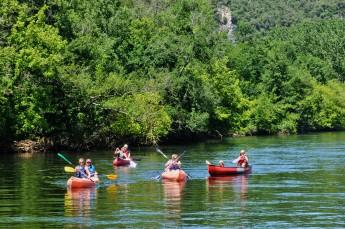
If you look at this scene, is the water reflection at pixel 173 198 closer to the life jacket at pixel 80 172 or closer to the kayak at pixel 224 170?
the kayak at pixel 224 170

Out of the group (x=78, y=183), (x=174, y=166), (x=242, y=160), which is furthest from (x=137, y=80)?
(x=78, y=183)

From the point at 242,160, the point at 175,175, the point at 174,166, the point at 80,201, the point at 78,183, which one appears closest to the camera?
the point at 80,201

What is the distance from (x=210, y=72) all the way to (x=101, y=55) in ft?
79.0

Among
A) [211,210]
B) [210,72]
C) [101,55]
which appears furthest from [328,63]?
[211,210]

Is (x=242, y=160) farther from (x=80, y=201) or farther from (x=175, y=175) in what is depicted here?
(x=80, y=201)

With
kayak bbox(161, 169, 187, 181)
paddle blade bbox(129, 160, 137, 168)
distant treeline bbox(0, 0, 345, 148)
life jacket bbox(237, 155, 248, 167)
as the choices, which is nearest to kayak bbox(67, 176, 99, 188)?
kayak bbox(161, 169, 187, 181)

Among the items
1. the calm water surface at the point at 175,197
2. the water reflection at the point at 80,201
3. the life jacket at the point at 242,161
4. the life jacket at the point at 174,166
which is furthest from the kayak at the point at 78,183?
the life jacket at the point at 242,161

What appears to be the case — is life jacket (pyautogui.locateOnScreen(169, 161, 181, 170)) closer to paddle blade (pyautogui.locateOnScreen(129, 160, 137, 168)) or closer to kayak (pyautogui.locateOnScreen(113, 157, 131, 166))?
paddle blade (pyautogui.locateOnScreen(129, 160, 137, 168))

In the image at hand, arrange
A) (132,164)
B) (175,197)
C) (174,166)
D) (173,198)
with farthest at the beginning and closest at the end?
(132,164) < (174,166) < (175,197) < (173,198)

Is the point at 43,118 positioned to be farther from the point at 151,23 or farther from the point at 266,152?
the point at 151,23

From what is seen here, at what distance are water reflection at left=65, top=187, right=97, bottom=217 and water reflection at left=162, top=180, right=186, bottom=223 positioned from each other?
289 cm

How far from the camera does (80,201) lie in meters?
35.1

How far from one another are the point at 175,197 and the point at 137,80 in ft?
129

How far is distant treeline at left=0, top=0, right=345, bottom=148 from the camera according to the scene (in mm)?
59562
